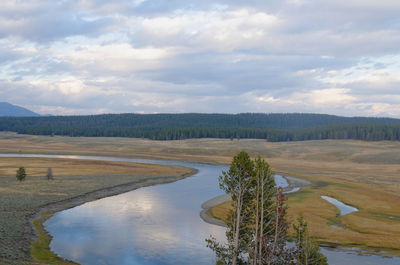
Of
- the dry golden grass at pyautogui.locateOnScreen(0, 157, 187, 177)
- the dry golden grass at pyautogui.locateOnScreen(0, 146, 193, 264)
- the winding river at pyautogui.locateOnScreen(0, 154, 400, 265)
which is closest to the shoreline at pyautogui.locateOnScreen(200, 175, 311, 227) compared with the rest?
the winding river at pyautogui.locateOnScreen(0, 154, 400, 265)

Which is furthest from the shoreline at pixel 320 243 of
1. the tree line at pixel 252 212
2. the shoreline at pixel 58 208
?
the shoreline at pixel 58 208

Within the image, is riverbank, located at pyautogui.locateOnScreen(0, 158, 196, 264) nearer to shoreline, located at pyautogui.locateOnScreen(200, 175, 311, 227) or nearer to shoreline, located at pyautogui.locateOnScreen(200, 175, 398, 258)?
shoreline, located at pyautogui.locateOnScreen(200, 175, 311, 227)

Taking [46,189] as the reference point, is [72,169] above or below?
above

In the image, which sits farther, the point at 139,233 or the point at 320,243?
the point at 139,233

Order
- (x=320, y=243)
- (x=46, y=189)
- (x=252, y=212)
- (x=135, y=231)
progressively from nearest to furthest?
1. (x=252, y=212)
2. (x=320, y=243)
3. (x=135, y=231)
4. (x=46, y=189)

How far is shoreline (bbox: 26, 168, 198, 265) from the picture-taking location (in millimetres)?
34719

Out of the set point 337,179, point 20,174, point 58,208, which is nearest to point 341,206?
point 337,179

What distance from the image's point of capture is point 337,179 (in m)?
89.5

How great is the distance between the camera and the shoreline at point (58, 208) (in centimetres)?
3472

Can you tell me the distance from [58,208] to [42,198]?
16.6 ft

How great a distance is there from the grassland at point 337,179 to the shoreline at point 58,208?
76.3 feet

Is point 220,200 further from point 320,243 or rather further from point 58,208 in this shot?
point 58,208

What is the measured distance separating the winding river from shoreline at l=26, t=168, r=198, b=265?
89 centimetres

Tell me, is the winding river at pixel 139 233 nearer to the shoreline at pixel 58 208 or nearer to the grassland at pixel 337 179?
the shoreline at pixel 58 208
